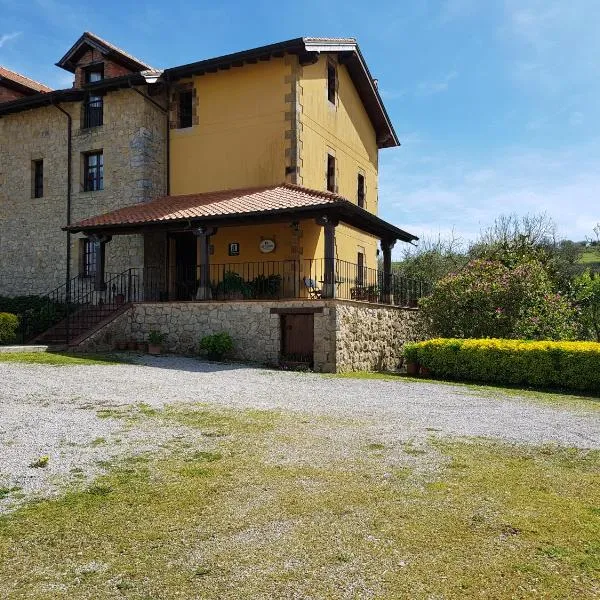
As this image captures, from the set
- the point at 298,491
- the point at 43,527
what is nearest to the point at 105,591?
the point at 43,527

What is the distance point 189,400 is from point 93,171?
1434 cm

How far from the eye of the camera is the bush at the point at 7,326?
1634 centimetres

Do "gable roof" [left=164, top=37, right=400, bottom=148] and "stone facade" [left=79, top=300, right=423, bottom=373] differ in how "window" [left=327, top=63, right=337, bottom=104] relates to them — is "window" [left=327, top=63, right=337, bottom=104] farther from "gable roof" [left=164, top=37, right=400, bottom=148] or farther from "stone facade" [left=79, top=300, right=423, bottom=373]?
"stone facade" [left=79, top=300, right=423, bottom=373]

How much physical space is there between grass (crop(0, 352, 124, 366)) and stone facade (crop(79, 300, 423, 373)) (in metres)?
1.16

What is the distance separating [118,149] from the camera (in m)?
20.0

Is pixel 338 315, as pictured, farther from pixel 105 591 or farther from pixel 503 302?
pixel 105 591

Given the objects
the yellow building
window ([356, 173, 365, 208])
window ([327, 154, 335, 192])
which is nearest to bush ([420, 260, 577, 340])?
the yellow building

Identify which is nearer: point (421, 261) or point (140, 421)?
point (140, 421)

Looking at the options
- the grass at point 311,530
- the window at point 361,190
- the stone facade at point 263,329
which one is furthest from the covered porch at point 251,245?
the grass at point 311,530

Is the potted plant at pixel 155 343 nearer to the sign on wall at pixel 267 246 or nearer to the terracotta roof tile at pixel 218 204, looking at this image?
the terracotta roof tile at pixel 218 204

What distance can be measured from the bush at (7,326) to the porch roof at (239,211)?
10.3 feet

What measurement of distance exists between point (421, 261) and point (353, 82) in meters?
16.0

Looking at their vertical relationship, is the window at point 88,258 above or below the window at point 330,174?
below

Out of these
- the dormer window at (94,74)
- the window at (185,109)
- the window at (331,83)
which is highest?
the dormer window at (94,74)
